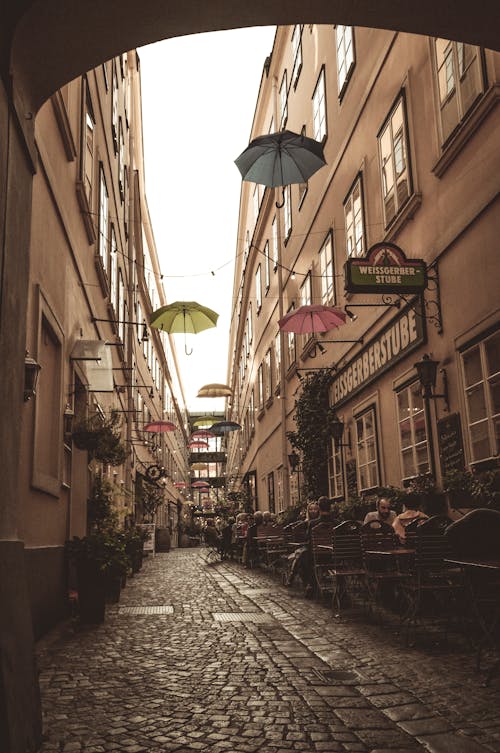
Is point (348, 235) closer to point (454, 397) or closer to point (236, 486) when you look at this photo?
point (454, 397)

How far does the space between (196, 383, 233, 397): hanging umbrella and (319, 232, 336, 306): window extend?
2047 centimetres

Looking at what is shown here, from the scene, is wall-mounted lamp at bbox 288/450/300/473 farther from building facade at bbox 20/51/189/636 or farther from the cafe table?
the cafe table

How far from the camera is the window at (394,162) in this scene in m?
11.2

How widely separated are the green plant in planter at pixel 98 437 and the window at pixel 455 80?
20.3 feet

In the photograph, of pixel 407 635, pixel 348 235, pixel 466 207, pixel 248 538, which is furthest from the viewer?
pixel 248 538

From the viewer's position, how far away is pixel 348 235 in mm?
15039

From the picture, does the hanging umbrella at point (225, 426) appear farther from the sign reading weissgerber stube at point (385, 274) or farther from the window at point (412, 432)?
the sign reading weissgerber stube at point (385, 274)

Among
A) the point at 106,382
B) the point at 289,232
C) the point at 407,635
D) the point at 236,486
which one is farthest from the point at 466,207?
the point at 236,486

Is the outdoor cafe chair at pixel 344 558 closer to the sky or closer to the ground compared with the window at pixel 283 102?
closer to the ground

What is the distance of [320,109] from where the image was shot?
18.0m

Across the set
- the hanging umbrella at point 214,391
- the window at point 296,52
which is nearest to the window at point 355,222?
the window at point 296,52

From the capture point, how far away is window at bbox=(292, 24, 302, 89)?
20.8 m

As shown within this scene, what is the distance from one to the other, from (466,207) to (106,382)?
235 inches

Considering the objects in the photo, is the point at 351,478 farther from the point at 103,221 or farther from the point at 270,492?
the point at 270,492
